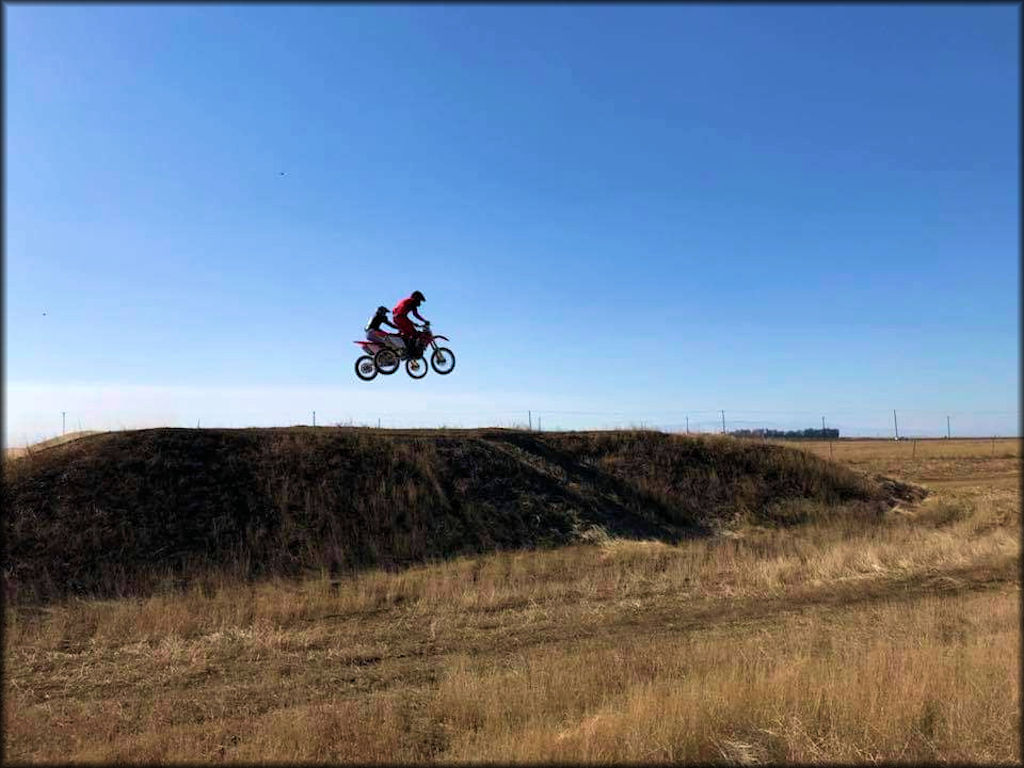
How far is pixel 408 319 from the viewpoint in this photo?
19.8m

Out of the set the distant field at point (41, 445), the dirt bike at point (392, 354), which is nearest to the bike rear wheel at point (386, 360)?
the dirt bike at point (392, 354)

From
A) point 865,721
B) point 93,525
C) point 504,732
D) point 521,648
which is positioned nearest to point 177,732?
point 504,732

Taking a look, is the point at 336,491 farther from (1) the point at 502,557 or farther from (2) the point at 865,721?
(2) the point at 865,721

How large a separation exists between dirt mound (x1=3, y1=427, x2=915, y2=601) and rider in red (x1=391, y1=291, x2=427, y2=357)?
264 inches

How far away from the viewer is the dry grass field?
7273 mm

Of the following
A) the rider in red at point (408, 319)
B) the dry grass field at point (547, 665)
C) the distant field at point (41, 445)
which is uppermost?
the rider in red at point (408, 319)

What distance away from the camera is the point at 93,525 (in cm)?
1939

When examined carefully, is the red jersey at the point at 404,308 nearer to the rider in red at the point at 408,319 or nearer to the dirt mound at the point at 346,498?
the rider in red at the point at 408,319

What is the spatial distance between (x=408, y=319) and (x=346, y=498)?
7607mm

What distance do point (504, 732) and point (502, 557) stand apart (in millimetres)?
14313

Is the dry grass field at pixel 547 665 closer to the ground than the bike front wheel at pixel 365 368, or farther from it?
closer to the ground

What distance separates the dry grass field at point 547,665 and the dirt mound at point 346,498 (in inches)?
89.9

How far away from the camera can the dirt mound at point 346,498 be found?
62.5ft

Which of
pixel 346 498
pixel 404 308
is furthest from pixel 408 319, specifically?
pixel 346 498
